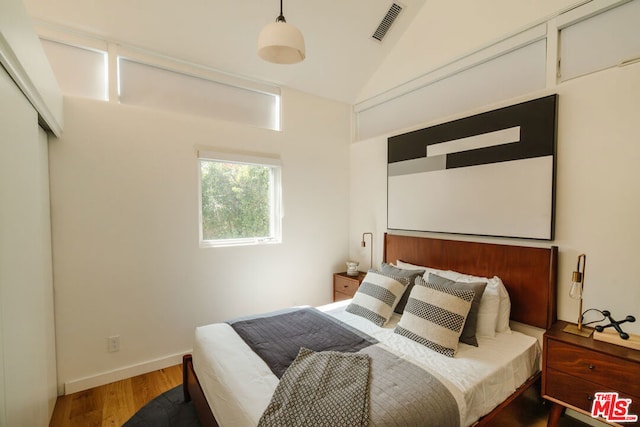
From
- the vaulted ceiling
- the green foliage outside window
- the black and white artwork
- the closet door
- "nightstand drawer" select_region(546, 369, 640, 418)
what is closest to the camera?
the closet door

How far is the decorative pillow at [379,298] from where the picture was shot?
2.26m

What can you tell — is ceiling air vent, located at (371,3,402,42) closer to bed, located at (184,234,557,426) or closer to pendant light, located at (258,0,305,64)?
pendant light, located at (258,0,305,64)

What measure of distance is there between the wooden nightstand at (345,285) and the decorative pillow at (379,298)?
76cm

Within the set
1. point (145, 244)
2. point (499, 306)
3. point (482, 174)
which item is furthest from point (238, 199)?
point (499, 306)

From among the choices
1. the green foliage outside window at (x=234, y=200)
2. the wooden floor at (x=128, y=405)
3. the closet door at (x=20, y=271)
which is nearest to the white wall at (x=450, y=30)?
the green foliage outside window at (x=234, y=200)

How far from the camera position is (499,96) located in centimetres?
234

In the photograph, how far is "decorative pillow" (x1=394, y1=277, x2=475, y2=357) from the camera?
6.01 ft

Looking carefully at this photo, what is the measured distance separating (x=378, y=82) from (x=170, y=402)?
3.58 m

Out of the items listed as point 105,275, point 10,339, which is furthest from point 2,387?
point 105,275

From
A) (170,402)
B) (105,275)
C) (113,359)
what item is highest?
(105,275)

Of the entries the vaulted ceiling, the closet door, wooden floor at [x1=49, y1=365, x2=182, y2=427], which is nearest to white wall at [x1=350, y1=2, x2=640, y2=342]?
the vaulted ceiling

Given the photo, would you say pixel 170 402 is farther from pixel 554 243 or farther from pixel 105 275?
pixel 554 243

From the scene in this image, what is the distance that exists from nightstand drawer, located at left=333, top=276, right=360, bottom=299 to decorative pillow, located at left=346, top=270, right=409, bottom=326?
75 cm

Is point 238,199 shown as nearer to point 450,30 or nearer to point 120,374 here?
point 120,374
